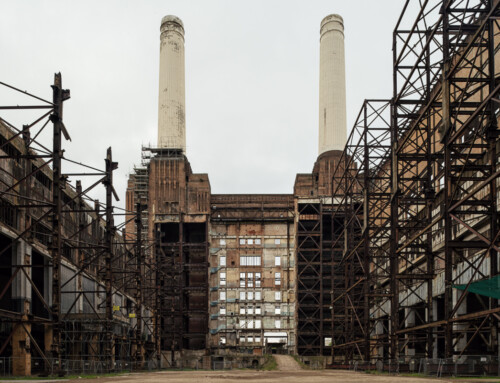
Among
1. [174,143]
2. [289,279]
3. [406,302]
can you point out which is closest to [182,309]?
[289,279]

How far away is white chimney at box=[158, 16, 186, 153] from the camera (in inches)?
3479

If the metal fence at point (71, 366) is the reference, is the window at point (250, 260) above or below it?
above

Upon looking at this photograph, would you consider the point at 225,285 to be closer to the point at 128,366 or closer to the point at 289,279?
the point at 289,279

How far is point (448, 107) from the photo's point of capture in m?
28.6

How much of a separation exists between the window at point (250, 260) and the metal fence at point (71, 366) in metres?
31.9

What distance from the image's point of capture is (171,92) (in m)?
88.8

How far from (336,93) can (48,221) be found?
158 feet

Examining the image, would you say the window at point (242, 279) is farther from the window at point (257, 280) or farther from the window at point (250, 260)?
the window at point (257, 280)

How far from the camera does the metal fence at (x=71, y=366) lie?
30422 mm

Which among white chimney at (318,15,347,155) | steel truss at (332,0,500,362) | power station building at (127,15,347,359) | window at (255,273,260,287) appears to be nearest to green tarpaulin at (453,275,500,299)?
steel truss at (332,0,500,362)

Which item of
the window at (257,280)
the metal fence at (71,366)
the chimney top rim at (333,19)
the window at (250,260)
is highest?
the chimney top rim at (333,19)

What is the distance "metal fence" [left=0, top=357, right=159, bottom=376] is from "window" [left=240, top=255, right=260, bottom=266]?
31.9m

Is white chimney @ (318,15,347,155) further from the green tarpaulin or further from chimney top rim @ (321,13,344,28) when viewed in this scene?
the green tarpaulin

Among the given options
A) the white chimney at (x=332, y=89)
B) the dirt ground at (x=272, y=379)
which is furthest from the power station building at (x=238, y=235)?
the dirt ground at (x=272, y=379)
